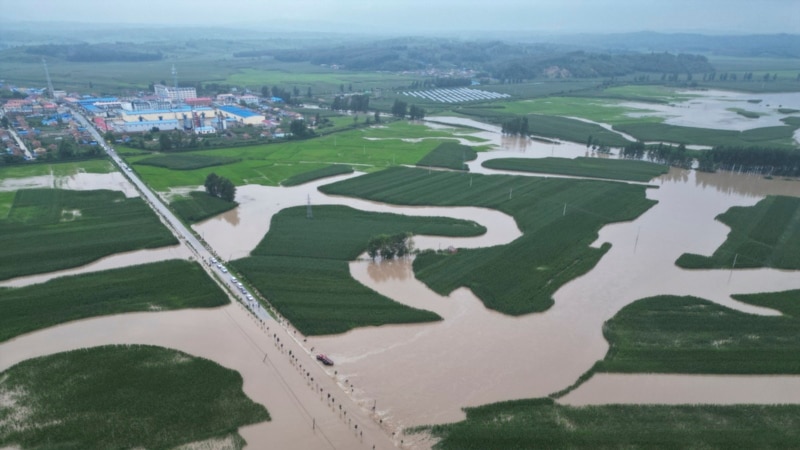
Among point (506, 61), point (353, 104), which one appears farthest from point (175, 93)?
point (506, 61)

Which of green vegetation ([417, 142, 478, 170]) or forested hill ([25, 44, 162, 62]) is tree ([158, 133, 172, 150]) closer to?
green vegetation ([417, 142, 478, 170])

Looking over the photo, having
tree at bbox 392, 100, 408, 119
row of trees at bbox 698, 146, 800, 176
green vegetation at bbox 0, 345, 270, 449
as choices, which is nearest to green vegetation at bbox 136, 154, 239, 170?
green vegetation at bbox 0, 345, 270, 449

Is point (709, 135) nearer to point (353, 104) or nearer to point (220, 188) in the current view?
point (353, 104)

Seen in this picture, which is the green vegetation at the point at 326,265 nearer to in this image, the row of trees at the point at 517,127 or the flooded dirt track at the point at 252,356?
the flooded dirt track at the point at 252,356

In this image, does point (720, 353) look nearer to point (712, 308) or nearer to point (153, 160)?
point (712, 308)

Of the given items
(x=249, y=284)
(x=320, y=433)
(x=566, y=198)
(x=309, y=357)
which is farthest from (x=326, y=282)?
(x=566, y=198)

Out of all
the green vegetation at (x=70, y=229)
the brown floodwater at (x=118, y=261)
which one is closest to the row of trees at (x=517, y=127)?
the green vegetation at (x=70, y=229)
